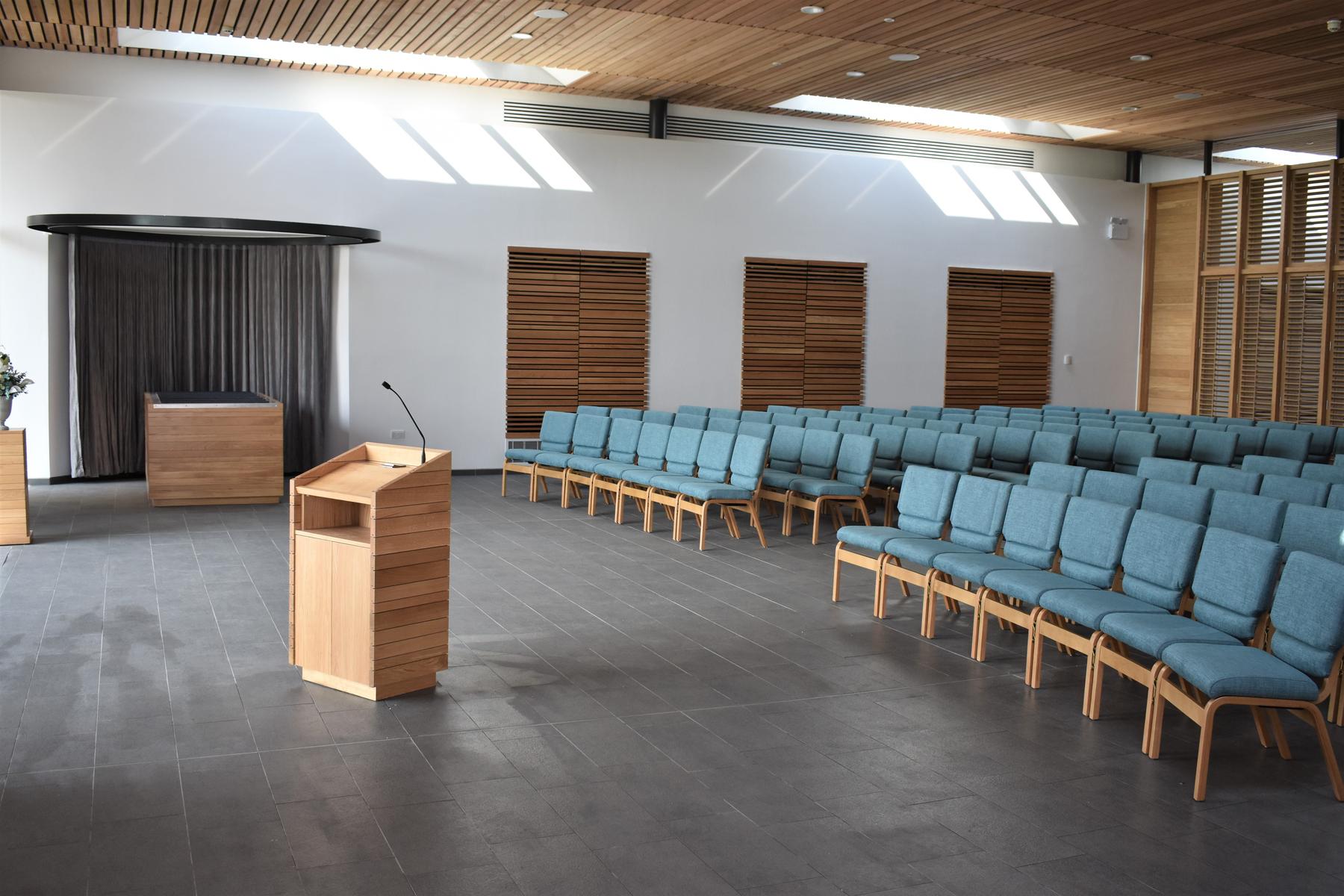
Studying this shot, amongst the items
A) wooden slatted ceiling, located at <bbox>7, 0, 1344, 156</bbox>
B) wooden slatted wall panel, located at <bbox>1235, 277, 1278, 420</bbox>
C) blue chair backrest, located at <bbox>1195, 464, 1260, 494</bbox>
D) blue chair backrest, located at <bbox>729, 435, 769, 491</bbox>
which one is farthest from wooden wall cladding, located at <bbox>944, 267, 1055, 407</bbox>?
blue chair backrest, located at <bbox>1195, 464, 1260, 494</bbox>

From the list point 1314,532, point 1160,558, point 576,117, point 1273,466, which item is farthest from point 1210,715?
point 576,117

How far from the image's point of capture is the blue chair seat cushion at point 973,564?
5715mm

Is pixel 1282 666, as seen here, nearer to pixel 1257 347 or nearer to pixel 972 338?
pixel 972 338

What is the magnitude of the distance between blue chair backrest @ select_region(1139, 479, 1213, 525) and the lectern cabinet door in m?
4.04

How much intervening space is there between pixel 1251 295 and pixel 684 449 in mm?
9993

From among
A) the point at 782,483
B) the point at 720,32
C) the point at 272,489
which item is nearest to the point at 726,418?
the point at 782,483

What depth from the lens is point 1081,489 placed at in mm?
6941

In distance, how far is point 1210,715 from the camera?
4098mm

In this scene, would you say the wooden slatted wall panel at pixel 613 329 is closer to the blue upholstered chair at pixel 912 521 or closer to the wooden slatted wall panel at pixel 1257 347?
the blue upholstered chair at pixel 912 521

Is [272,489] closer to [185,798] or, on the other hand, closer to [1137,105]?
[185,798]

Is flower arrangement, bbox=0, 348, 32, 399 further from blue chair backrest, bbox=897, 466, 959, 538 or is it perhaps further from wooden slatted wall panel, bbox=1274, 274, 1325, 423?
wooden slatted wall panel, bbox=1274, 274, 1325, 423

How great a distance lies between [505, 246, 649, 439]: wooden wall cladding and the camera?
44.5ft

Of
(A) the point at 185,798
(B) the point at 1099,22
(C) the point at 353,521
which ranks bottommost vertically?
(A) the point at 185,798

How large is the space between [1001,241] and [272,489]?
10582mm
